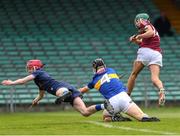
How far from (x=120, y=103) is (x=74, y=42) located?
1644cm

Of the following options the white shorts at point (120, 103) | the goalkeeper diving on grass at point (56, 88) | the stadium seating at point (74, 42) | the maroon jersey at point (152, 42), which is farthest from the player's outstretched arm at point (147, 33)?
the stadium seating at point (74, 42)

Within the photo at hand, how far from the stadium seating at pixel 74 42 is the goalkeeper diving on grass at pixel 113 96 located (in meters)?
10.9

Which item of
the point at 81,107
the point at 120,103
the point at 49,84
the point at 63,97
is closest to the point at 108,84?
the point at 120,103

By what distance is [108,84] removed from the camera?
1435 centimetres

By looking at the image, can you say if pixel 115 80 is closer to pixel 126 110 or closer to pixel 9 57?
pixel 126 110

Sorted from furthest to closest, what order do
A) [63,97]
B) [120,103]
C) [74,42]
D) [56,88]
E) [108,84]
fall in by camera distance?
[74,42]
[56,88]
[63,97]
[108,84]
[120,103]

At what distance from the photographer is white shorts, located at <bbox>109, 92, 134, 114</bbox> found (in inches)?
556

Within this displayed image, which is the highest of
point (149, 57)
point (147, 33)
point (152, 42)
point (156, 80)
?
point (147, 33)

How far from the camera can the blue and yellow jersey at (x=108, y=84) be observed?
1429 cm

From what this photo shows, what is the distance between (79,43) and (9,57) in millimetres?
3155

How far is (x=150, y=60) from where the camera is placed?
15.6 meters

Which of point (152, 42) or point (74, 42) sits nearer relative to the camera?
point (152, 42)

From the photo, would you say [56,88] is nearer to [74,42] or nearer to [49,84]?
[49,84]

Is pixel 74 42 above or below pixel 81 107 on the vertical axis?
above
